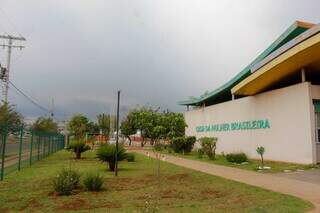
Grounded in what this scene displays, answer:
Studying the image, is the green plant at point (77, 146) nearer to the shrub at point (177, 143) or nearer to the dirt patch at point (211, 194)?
the shrub at point (177, 143)

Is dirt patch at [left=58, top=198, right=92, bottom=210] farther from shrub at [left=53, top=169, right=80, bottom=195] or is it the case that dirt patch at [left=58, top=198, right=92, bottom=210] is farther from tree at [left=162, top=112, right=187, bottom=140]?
tree at [left=162, top=112, right=187, bottom=140]

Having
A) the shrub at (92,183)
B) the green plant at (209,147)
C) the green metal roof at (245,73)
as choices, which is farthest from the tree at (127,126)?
the shrub at (92,183)

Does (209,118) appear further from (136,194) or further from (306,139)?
(136,194)

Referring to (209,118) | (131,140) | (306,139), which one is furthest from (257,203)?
(131,140)

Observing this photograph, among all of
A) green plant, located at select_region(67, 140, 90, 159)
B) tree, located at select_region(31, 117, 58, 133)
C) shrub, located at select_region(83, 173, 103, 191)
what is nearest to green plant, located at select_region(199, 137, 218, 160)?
green plant, located at select_region(67, 140, 90, 159)

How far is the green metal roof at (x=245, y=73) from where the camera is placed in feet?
73.1

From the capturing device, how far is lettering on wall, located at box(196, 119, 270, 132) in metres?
24.3

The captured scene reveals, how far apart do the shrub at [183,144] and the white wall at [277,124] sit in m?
4.33

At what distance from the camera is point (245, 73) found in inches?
1079

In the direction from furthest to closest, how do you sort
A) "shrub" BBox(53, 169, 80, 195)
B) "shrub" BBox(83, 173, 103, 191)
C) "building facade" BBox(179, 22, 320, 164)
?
"building facade" BBox(179, 22, 320, 164) < "shrub" BBox(83, 173, 103, 191) < "shrub" BBox(53, 169, 80, 195)

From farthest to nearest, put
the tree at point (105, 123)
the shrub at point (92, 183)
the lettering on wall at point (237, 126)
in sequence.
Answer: the tree at point (105, 123) → the lettering on wall at point (237, 126) → the shrub at point (92, 183)

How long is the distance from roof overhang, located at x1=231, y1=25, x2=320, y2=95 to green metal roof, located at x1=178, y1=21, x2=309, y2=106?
168 cm

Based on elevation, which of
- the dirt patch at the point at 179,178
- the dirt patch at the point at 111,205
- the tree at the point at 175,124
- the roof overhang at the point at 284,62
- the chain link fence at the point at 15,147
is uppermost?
the roof overhang at the point at 284,62

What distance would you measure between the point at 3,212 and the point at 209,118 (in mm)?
26691
